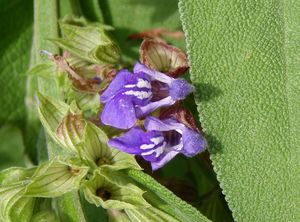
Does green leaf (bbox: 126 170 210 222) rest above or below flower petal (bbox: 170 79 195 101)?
below

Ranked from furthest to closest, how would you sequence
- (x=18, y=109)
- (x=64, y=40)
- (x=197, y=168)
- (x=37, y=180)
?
1. (x=18, y=109)
2. (x=197, y=168)
3. (x=64, y=40)
4. (x=37, y=180)

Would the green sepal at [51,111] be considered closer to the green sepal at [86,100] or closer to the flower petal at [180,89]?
the green sepal at [86,100]

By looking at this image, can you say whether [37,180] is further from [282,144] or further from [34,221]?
[282,144]

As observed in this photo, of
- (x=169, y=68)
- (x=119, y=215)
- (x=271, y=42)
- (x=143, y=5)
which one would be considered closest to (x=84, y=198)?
(x=119, y=215)

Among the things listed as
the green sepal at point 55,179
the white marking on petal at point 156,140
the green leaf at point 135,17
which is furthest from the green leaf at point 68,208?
the green leaf at point 135,17

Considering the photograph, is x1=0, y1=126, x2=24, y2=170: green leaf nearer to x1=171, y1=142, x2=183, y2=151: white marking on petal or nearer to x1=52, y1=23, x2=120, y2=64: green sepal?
x1=52, y1=23, x2=120, y2=64: green sepal

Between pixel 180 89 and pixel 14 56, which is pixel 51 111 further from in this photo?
pixel 14 56

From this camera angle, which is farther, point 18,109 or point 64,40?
point 18,109

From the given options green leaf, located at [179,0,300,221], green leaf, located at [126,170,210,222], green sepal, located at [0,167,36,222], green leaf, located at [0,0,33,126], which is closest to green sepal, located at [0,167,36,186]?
green sepal, located at [0,167,36,222]
